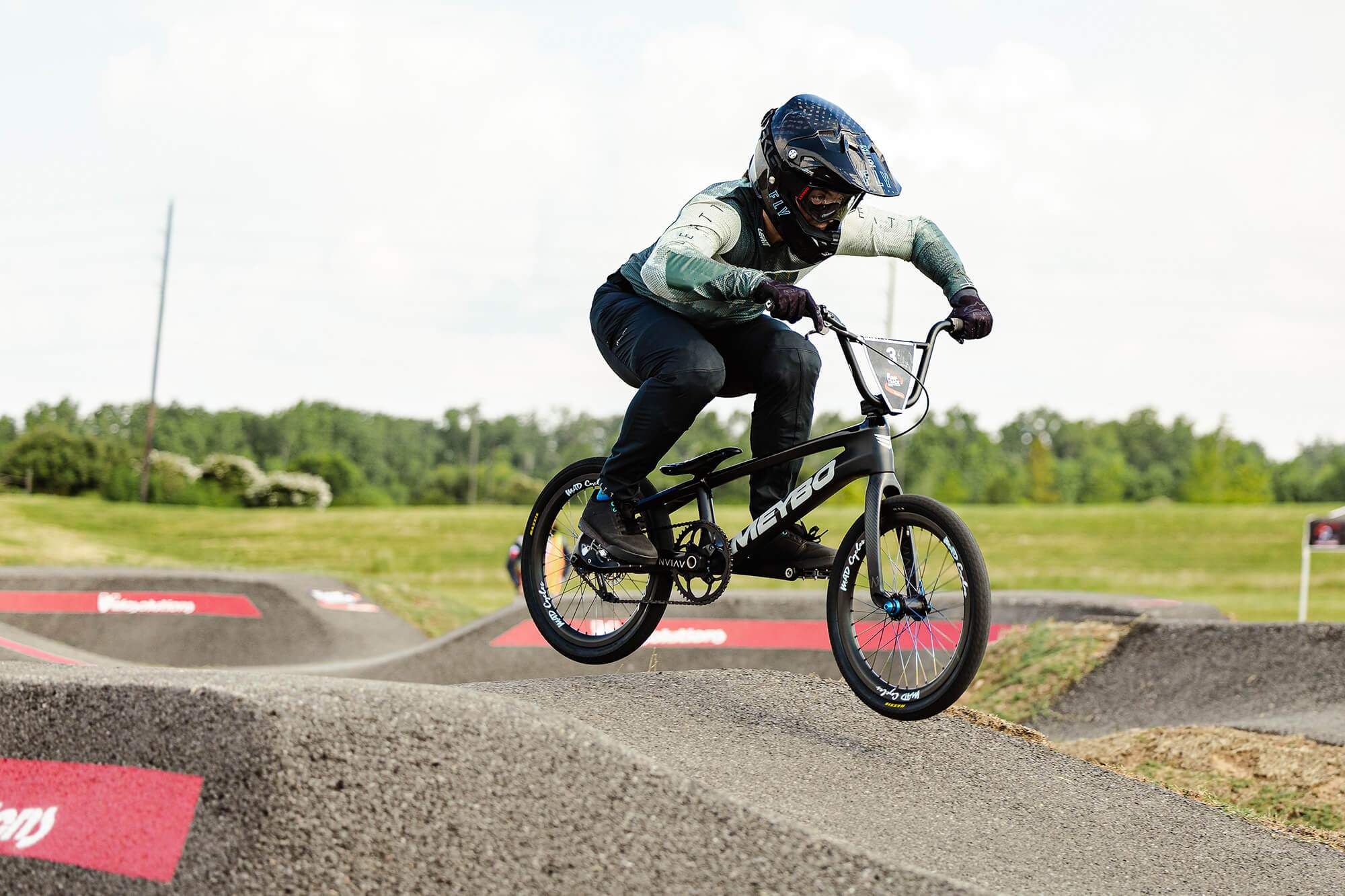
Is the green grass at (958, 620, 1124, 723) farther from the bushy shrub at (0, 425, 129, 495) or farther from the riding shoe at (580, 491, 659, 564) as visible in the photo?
the bushy shrub at (0, 425, 129, 495)

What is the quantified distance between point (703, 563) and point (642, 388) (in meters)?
0.90

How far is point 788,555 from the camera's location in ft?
18.3

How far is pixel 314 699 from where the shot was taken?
12.4 ft

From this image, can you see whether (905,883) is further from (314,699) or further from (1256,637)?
(1256,637)

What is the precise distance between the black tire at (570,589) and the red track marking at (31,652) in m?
4.57

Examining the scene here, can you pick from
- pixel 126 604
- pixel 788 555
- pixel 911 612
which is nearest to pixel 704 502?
pixel 788 555

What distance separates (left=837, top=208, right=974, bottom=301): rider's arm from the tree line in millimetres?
53062

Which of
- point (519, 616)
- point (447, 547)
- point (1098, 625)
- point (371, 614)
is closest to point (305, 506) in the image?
point (447, 547)

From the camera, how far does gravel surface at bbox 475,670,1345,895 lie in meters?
4.55

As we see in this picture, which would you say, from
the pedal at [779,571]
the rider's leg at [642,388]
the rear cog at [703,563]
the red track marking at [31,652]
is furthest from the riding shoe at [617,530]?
the red track marking at [31,652]

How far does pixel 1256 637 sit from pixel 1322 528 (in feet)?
19.5

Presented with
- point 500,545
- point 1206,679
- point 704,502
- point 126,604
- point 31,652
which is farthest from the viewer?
point 500,545

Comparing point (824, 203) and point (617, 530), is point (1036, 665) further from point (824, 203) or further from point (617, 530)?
point (824, 203)

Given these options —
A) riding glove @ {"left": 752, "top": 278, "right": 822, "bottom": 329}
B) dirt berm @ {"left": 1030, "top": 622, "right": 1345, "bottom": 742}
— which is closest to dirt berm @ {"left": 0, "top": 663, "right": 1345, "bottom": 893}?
riding glove @ {"left": 752, "top": 278, "right": 822, "bottom": 329}
